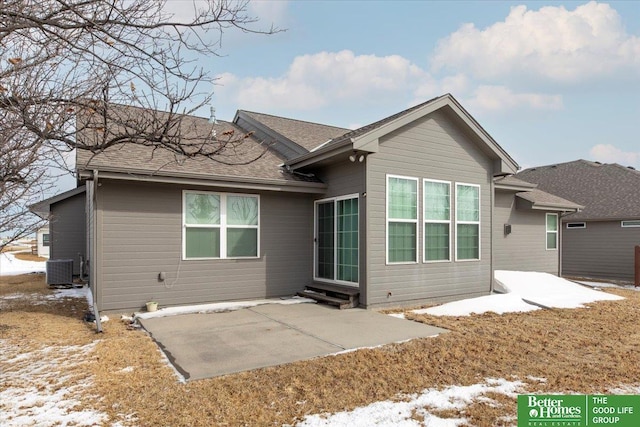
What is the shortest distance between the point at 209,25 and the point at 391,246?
5.56 meters

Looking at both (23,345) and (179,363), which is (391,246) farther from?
(23,345)

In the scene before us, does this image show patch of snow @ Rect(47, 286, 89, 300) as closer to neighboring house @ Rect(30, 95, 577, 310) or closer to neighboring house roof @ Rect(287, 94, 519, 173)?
neighboring house @ Rect(30, 95, 577, 310)

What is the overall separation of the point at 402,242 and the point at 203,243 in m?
4.21

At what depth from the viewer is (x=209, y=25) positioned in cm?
373

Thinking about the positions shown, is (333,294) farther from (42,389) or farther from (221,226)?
(42,389)

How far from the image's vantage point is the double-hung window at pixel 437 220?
8516mm

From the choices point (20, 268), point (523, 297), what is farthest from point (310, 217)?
point (20, 268)

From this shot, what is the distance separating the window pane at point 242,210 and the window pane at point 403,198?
2.99m

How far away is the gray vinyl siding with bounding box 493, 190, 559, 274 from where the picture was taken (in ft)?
40.9

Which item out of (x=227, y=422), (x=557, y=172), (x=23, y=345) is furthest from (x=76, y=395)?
(x=557, y=172)

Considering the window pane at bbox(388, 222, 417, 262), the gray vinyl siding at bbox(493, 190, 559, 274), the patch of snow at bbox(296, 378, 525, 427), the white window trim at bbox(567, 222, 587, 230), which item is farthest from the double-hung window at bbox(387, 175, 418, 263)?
the white window trim at bbox(567, 222, 587, 230)

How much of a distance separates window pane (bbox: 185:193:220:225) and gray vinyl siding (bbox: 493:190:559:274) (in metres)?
8.84

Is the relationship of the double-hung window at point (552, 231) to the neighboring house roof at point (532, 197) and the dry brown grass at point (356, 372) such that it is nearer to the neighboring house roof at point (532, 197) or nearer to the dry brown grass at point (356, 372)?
the neighboring house roof at point (532, 197)

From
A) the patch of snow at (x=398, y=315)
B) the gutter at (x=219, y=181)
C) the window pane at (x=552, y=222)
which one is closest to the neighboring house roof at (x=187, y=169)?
the gutter at (x=219, y=181)
